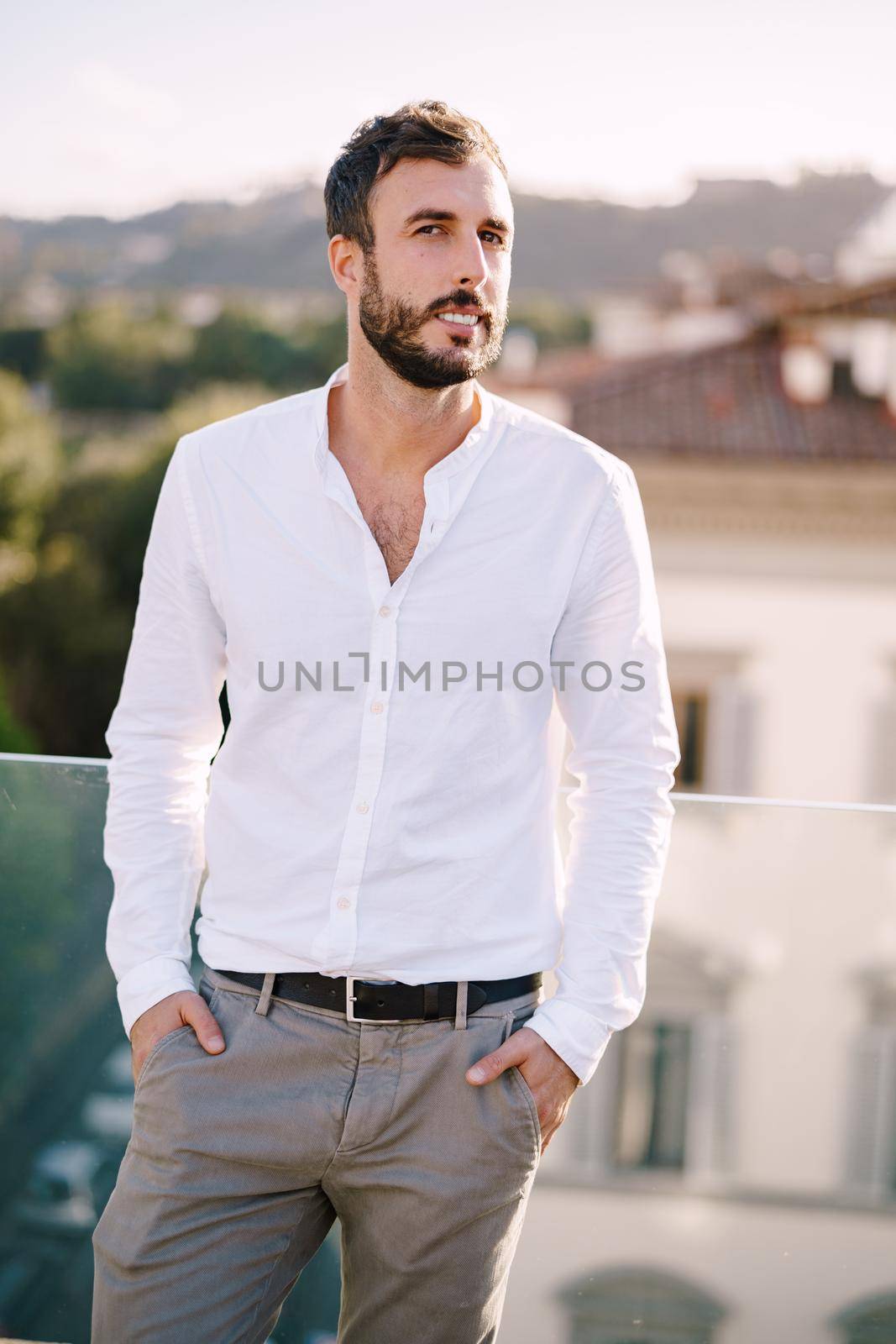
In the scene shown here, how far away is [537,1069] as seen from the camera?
1.33 meters

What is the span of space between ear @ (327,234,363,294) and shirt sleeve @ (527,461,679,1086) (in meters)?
0.36

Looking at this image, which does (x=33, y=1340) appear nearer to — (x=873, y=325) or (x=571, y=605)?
(x=571, y=605)

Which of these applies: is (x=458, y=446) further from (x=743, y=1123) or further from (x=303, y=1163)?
(x=743, y=1123)

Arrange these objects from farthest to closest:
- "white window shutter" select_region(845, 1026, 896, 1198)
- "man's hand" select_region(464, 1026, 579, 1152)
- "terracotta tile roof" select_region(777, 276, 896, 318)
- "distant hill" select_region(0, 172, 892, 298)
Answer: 1. "distant hill" select_region(0, 172, 892, 298)
2. "terracotta tile roof" select_region(777, 276, 896, 318)
3. "white window shutter" select_region(845, 1026, 896, 1198)
4. "man's hand" select_region(464, 1026, 579, 1152)

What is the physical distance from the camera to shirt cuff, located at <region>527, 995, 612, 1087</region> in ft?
4.38

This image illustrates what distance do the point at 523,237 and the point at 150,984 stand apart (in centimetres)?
4433

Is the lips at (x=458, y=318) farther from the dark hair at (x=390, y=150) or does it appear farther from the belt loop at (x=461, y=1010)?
the belt loop at (x=461, y=1010)

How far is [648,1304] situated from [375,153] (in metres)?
1.61

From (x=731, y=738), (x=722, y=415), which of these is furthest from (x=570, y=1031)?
(x=722, y=415)

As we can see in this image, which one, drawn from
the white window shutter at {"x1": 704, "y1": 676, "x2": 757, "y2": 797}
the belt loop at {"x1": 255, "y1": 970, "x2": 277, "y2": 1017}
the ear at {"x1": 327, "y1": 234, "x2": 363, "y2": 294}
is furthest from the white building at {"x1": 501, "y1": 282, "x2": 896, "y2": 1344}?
the white window shutter at {"x1": 704, "y1": 676, "x2": 757, "y2": 797}

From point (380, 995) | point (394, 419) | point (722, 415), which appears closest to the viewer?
point (380, 995)

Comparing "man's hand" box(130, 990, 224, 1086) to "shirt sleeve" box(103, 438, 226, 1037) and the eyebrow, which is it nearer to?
"shirt sleeve" box(103, 438, 226, 1037)

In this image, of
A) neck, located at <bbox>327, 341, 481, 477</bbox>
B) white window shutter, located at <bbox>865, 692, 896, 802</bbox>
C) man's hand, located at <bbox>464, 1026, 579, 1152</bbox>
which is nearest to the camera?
man's hand, located at <bbox>464, 1026, 579, 1152</bbox>

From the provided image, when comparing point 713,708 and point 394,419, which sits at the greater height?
point 394,419
